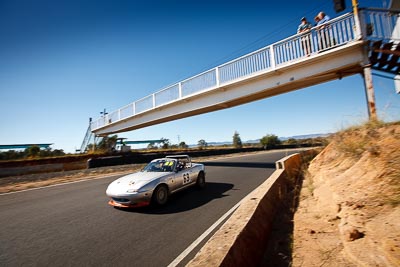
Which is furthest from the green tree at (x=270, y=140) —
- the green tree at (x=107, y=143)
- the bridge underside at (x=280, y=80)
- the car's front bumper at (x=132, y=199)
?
the car's front bumper at (x=132, y=199)

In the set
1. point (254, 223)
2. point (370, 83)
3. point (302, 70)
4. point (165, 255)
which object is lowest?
point (165, 255)

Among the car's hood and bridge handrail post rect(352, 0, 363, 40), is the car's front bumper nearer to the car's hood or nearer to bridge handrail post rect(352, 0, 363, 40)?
the car's hood

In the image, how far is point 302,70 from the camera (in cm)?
1112

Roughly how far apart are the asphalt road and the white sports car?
297 mm

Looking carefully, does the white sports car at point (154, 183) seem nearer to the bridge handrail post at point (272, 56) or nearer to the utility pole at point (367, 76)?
the bridge handrail post at point (272, 56)

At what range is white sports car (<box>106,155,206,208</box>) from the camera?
18.6 ft

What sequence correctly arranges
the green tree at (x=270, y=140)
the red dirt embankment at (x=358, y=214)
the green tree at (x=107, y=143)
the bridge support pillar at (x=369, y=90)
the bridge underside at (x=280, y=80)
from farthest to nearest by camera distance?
the green tree at (x=270, y=140), the green tree at (x=107, y=143), the bridge underside at (x=280, y=80), the bridge support pillar at (x=369, y=90), the red dirt embankment at (x=358, y=214)

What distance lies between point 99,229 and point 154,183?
187cm

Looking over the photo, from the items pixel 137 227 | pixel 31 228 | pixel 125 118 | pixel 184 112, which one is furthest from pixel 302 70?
pixel 125 118

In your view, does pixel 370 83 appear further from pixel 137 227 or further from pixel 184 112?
pixel 184 112

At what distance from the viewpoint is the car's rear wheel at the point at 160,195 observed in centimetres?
600

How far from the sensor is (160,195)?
6.22 m

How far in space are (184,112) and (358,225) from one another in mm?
15349

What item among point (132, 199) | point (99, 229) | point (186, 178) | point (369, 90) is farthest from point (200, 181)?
point (369, 90)
